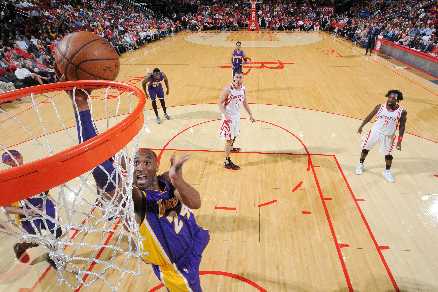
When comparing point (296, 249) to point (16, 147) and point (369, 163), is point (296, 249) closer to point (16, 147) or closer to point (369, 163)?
point (369, 163)

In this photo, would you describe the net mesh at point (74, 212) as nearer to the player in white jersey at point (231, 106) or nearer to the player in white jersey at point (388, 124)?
the player in white jersey at point (231, 106)

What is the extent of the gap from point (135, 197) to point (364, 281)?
2.94 metres

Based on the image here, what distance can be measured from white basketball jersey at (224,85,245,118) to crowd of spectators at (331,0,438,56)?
11.4 m

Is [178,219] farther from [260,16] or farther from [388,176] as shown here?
[260,16]

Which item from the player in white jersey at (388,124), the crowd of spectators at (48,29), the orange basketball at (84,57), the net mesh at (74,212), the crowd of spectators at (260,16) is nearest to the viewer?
the net mesh at (74,212)

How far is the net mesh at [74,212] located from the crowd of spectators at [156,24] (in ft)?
4.95

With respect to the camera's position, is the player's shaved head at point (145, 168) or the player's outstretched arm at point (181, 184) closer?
the player's outstretched arm at point (181, 184)

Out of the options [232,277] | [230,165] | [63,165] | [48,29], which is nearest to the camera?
[63,165]

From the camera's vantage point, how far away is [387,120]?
5.22m

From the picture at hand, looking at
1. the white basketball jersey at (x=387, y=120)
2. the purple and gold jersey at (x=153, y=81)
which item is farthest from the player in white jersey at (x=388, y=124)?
the purple and gold jersey at (x=153, y=81)

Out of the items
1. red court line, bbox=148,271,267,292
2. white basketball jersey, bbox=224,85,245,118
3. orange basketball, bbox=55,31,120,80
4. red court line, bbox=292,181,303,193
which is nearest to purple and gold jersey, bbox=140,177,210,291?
red court line, bbox=148,271,267,292

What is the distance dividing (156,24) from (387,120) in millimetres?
24653

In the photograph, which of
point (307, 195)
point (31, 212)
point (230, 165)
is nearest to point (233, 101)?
point (230, 165)

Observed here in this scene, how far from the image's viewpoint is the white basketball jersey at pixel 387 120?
515 centimetres
